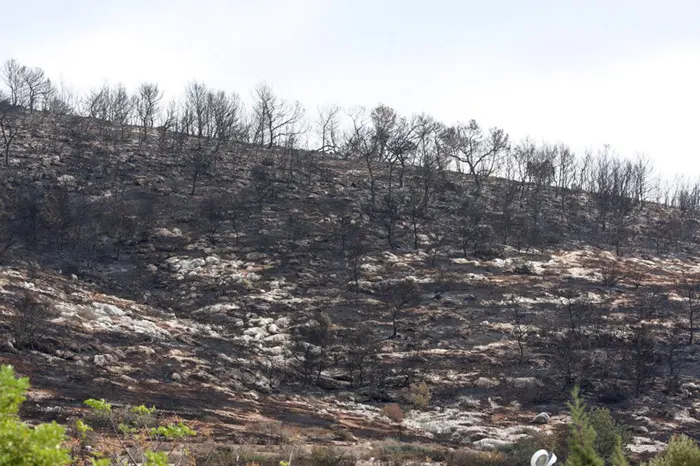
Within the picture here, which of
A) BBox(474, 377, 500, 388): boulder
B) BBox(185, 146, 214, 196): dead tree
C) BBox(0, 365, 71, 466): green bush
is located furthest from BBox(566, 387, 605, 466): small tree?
BBox(185, 146, 214, 196): dead tree

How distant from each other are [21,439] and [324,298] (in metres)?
34.6

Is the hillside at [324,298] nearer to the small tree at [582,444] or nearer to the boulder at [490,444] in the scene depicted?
the boulder at [490,444]

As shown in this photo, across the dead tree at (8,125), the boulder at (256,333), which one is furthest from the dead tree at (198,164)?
the boulder at (256,333)

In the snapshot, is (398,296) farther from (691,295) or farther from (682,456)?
(682,456)

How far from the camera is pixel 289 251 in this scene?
1818 inches

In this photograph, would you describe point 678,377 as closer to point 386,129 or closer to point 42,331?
point 42,331

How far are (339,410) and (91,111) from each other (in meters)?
58.2

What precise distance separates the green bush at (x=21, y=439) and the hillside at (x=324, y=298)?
13.6 m

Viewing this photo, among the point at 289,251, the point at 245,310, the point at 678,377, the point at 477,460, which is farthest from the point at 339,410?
the point at 289,251

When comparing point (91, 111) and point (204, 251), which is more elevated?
point (91, 111)

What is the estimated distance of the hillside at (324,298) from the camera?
2481 centimetres

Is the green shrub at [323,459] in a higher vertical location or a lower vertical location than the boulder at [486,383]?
higher

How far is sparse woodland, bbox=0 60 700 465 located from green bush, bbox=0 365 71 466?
1257 centimetres

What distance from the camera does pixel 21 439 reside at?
483 centimetres
